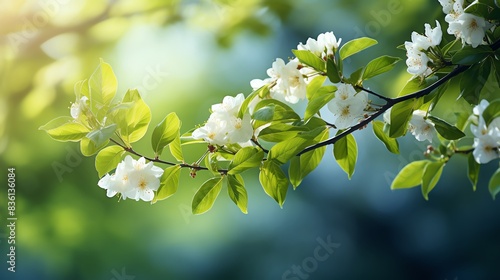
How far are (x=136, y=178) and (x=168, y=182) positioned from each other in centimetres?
4

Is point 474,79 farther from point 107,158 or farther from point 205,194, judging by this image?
point 107,158

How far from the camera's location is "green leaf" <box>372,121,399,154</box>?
781 millimetres

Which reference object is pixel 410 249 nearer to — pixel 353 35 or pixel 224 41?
pixel 353 35

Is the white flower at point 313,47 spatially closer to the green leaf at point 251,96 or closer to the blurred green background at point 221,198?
the green leaf at point 251,96

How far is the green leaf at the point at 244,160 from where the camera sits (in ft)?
2.29

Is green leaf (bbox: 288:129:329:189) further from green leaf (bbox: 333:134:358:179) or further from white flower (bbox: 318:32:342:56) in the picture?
white flower (bbox: 318:32:342:56)

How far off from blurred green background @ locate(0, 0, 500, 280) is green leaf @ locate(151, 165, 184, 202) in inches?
58.0

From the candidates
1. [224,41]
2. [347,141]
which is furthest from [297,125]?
[224,41]

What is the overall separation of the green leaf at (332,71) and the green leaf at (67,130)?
1.03ft

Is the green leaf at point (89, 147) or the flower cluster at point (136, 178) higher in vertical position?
the green leaf at point (89, 147)

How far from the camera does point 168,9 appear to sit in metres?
2.23

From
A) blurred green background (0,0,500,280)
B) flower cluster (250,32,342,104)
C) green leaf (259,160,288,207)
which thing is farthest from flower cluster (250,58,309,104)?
blurred green background (0,0,500,280)

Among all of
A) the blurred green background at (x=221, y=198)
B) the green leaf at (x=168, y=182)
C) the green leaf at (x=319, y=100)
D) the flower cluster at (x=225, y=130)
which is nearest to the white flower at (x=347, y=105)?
the green leaf at (x=319, y=100)

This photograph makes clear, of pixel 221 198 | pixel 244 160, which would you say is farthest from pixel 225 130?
pixel 221 198
